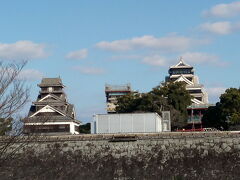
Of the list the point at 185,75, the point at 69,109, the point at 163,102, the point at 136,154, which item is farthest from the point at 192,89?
the point at 136,154

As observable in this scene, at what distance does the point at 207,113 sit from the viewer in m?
64.1

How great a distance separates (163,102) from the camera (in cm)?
5306

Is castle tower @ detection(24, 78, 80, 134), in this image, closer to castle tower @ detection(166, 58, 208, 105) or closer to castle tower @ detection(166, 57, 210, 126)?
castle tower @ detection(166, 57, 210, 126)

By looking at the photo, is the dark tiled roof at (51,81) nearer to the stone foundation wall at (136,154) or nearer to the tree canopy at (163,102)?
the tree canopy at (163,102)

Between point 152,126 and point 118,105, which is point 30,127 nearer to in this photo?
point 152,126

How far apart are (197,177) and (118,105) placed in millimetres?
33332

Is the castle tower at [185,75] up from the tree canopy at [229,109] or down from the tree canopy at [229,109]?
up

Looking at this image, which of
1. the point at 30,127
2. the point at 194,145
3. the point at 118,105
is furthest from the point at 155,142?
the point at 118,105

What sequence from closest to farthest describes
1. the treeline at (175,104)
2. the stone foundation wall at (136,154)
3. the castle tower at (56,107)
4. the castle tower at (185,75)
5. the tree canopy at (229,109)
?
the stone foundation wall at (136,154), the castle tower at (56,107), the tree canopy at (229,109), the treeline at (175,104), the castle tower at (185,75)

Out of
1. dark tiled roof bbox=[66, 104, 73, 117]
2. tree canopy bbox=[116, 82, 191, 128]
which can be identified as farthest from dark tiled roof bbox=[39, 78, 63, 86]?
tree canopy bbox=[116, 82, 191, 128]

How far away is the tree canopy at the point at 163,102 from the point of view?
53062 mm

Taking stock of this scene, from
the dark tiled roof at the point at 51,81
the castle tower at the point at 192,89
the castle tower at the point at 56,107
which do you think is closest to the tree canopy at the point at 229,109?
the castle tower at the point at 192,89

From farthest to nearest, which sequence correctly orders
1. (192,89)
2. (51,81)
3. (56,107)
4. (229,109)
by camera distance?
(192,89) < (51,81) < (56,107) < (229,109)

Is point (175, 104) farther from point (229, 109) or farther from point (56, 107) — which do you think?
point (56, 107)
